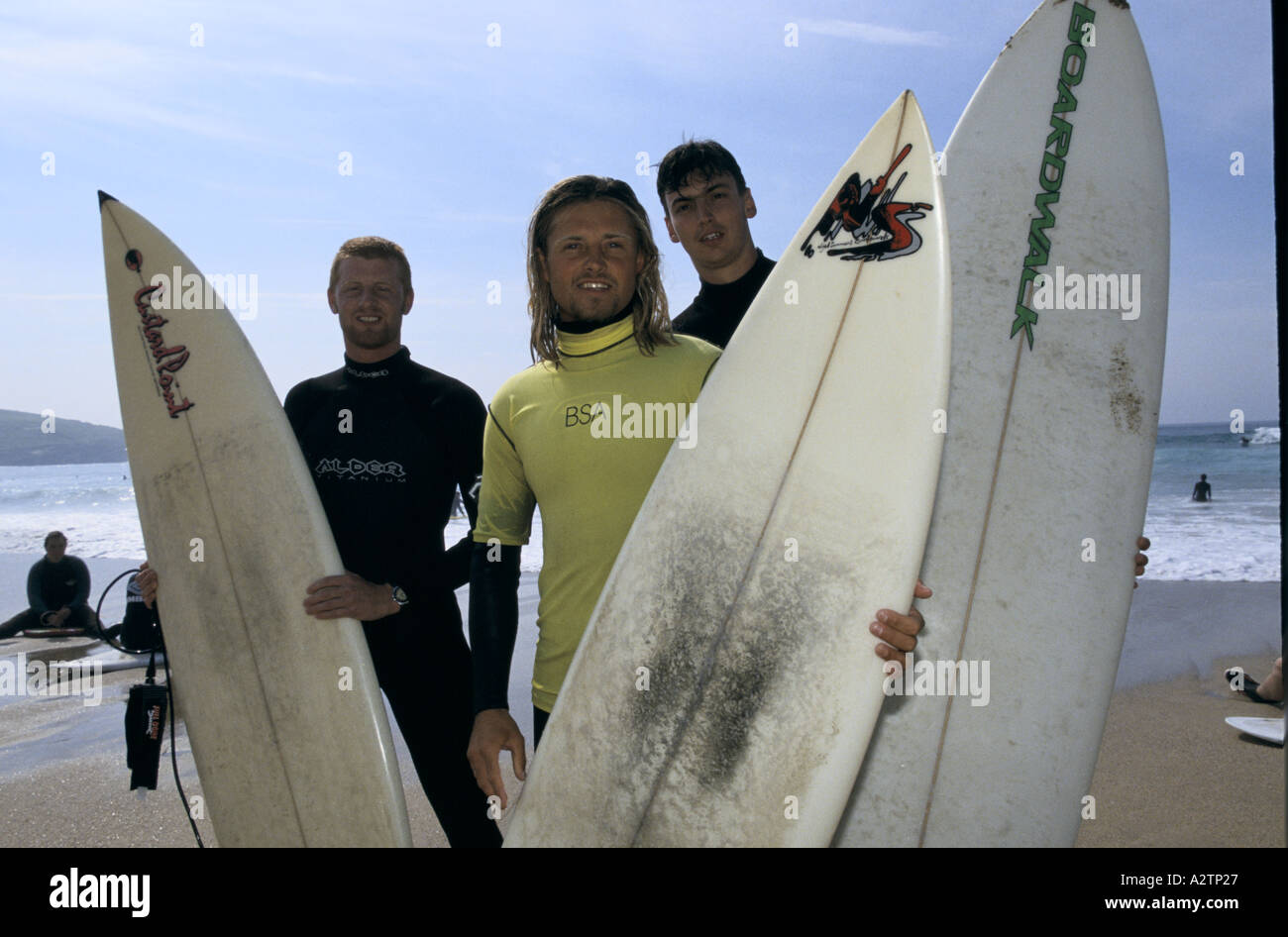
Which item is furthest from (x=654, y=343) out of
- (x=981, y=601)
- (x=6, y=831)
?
(x=6, y=831)

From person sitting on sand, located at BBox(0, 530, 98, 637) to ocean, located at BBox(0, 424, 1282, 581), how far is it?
406cm

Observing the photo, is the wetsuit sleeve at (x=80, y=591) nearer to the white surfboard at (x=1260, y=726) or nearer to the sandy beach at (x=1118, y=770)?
the sandy beach at (x=1118, y=770)

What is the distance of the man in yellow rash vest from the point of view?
1759 mm

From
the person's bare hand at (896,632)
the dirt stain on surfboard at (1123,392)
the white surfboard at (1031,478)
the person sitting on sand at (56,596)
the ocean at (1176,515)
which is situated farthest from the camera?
the ocean at (1176,515)

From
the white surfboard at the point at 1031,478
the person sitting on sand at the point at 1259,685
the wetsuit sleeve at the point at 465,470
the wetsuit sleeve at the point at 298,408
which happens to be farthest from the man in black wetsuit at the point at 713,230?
the person sitting on sand at the point at 1259,685

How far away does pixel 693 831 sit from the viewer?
1805 mm

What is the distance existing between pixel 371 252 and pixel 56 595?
608cm

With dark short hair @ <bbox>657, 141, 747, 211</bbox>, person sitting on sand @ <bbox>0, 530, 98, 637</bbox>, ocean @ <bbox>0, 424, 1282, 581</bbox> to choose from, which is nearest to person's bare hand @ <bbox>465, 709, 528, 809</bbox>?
dark short hair @ <bbox>657, 141, 747, 211</bbox>

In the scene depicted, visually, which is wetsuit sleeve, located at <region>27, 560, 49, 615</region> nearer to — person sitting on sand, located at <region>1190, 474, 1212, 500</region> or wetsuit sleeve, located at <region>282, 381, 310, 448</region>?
wetsuit sleeve, located at <region>282, 381, 310, 448</region>

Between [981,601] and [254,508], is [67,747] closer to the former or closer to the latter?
[254,508]

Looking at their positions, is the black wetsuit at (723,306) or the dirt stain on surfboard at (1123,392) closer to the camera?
the dirt stain on surfboard at (1123,392)

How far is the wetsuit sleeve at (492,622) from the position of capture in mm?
1806
